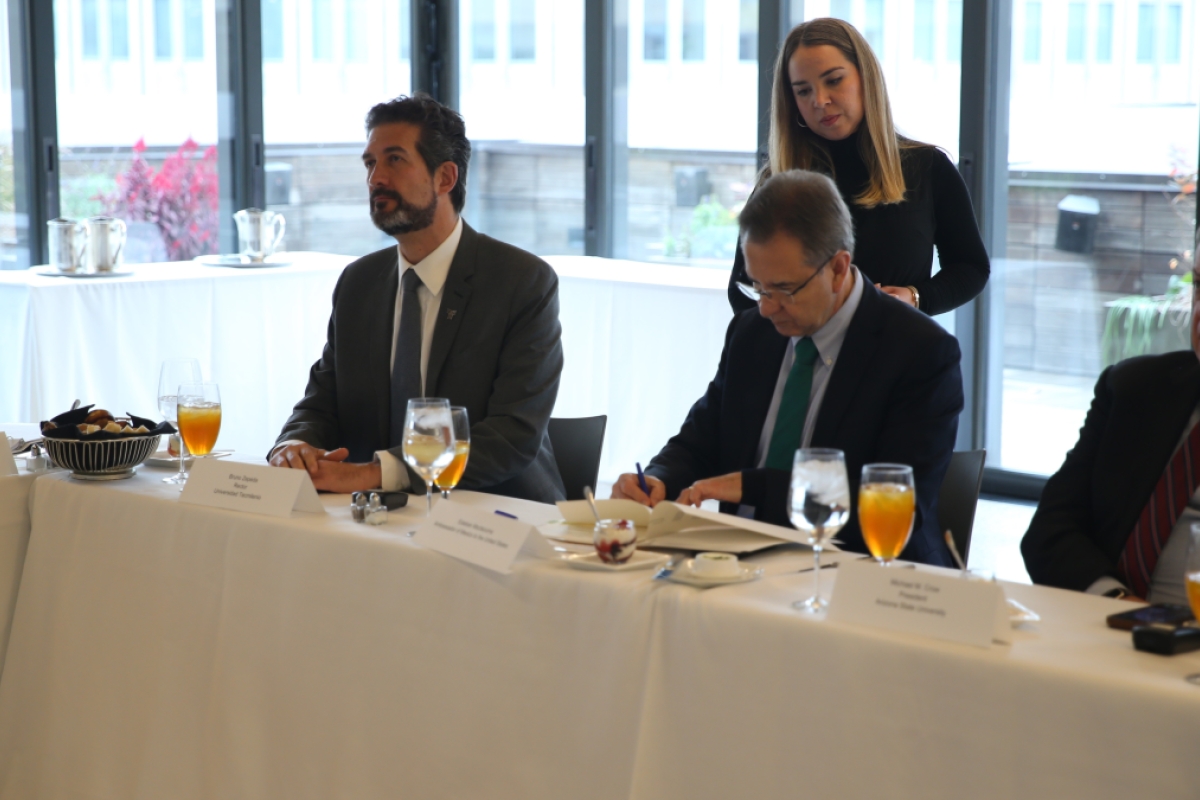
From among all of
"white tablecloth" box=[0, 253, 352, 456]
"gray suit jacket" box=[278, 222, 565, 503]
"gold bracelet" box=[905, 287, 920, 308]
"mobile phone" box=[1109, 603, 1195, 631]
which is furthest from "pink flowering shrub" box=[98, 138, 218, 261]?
"mobile phone" box=[1109, 603, 1195, 631]

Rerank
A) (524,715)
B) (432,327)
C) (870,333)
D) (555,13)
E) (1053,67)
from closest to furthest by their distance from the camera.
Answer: (524,715)
(870,333)
(432,327)
(1053,67)
(555,13)

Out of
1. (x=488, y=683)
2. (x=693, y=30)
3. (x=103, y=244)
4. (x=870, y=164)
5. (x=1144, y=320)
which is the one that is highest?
(x=693, y=30)

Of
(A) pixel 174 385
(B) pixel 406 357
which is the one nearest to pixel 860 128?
(B) pixel 406 357

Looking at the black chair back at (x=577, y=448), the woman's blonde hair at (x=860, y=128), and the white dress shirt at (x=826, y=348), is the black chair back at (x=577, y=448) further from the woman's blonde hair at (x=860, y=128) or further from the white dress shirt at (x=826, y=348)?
the woman's blonde hair at (x=860, y=128)

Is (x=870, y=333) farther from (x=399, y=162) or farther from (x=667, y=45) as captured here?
(x=667, y=45)

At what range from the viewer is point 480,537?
163 centimetres

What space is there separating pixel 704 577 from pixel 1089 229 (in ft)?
12.0

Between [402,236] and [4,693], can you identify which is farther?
[402,236]

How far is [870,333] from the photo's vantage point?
6.66 ft

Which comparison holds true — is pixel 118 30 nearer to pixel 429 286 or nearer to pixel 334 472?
pixel 429 286

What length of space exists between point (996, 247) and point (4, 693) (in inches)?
150

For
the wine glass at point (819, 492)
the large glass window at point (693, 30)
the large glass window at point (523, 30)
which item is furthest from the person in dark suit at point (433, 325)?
the large glass window at point (523, 30)

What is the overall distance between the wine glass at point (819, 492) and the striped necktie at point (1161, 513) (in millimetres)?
621

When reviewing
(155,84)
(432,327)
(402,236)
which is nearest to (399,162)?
(402,236)
